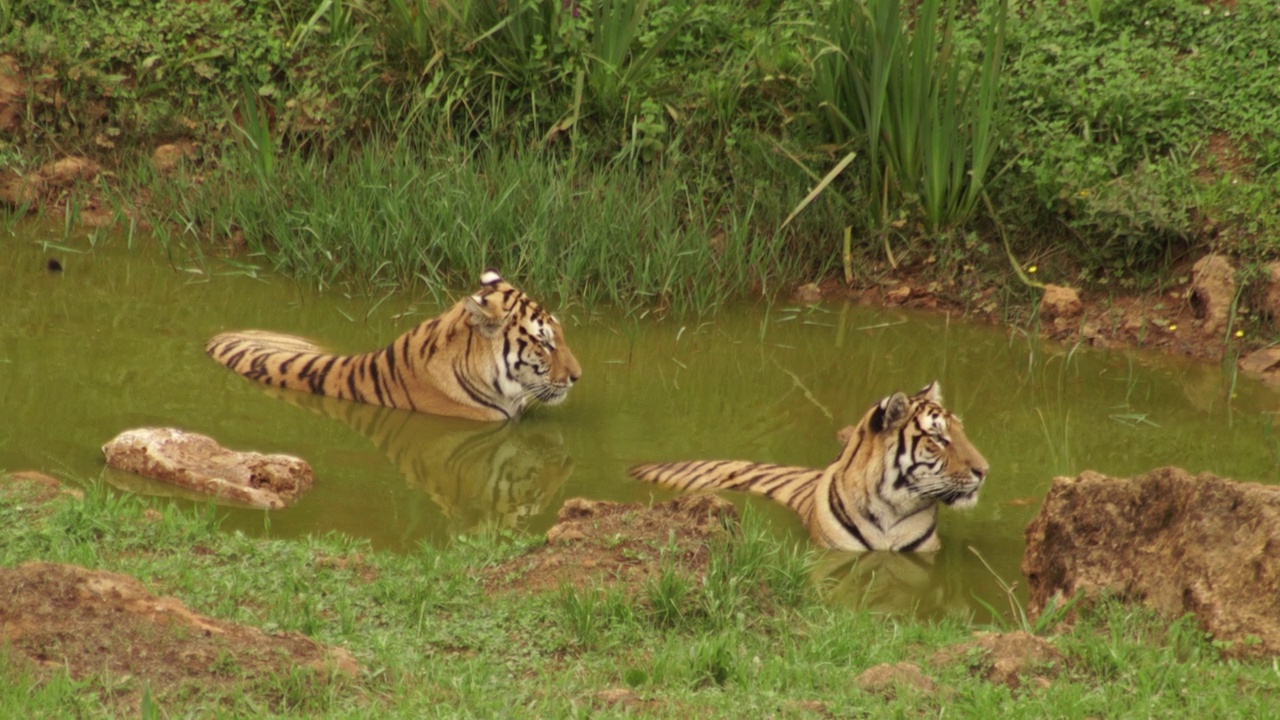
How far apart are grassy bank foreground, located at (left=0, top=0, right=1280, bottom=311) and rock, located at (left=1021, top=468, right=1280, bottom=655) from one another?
4.24 m

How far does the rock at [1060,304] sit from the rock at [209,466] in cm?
496

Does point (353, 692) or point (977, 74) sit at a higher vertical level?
point (977, 74)

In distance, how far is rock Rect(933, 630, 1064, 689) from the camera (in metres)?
4.70

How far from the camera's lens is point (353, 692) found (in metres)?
4.46

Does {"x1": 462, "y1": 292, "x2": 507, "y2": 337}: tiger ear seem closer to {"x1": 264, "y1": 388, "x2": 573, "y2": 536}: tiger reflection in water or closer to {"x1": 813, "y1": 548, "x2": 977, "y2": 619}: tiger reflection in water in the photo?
{"x1": 264, "y1": 388, "x2": 573, "y2": 536}: tiger reflection in water

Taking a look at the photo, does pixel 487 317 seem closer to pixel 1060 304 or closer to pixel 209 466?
pixel 209 466

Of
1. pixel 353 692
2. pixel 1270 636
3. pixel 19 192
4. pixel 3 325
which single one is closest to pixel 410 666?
pixel 353 692

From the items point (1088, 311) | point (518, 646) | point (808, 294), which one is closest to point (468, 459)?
point (518, 646)

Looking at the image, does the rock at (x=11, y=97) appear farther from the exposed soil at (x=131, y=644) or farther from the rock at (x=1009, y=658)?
the rock at (x=1009, y=658)

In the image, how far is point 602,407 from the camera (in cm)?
846

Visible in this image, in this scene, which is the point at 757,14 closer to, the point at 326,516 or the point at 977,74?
the point at 977,74

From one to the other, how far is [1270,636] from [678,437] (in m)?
3.50

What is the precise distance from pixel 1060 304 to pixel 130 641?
22.3 feet

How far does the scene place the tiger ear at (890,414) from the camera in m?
6.61
